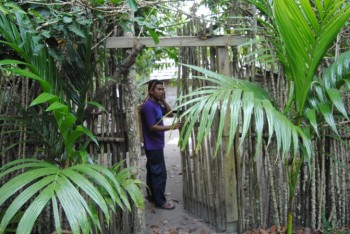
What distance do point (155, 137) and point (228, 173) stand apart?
93cm

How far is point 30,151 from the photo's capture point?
9.98ft

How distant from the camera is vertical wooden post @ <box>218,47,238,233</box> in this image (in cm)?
316

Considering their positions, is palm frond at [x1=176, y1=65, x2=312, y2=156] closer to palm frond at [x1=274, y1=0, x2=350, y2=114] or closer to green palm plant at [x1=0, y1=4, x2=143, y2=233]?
palm frond at [x1=274, y1=0, x2=350, y2=114]

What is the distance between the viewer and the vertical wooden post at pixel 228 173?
316cm

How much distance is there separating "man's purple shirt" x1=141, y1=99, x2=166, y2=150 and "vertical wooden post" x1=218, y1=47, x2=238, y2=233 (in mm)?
808

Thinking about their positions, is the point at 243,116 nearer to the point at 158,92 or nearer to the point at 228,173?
the point at 228,173

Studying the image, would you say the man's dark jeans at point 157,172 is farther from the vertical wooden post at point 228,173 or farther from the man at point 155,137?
the vertical wooden post at point 228,173

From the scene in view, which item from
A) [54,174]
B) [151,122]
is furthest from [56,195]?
[151,122]

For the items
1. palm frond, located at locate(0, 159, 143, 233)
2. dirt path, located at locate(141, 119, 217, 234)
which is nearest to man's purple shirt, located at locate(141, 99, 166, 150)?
dirt path, located at locate(141, 119, 217, 234)

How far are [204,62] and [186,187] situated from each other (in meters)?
1.39

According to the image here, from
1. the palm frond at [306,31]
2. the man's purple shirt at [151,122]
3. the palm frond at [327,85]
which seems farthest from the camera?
the man's purple shirt at [151,122]

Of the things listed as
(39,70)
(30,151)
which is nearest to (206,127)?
(39,70)

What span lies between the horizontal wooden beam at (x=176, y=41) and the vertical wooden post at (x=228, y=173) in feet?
0.28

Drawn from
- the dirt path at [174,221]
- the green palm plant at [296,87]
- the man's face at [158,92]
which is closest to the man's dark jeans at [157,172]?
the dirt path at [174,221]
